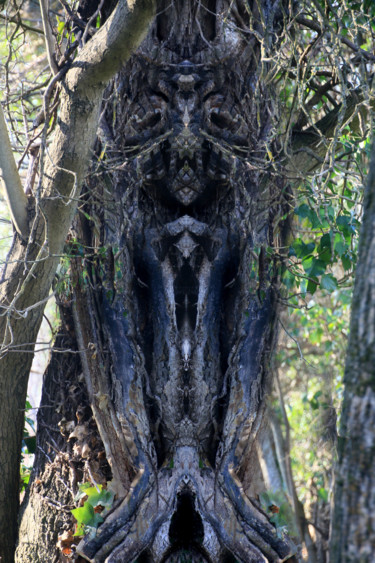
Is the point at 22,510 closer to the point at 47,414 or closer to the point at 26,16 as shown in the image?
the point at 47,414

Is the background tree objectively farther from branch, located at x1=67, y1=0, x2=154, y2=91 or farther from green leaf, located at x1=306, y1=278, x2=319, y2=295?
branch, located at x1=67, y1=0, x2=154, y2=91

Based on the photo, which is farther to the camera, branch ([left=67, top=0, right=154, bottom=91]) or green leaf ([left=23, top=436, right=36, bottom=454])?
green leaf ([left=23, top=436, right=36, bottom=454])

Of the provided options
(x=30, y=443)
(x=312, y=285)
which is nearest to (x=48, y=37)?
(x=312, y=285)

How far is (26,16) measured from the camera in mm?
8078

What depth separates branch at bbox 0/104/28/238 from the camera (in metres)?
3.82

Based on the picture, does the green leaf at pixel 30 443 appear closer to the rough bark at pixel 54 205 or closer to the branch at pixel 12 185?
the rough bark at pixel 54 205

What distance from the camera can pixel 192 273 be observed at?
4.86 m

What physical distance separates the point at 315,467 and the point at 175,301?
6911 mm

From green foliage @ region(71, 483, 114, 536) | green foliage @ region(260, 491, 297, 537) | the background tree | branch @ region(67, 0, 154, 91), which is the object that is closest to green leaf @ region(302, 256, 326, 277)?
the background tree

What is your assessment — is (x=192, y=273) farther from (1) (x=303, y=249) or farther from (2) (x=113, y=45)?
(2) (x=113, y=45)

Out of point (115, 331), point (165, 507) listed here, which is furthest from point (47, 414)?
point (165, 507)

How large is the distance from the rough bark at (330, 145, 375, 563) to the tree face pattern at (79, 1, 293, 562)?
230 cm

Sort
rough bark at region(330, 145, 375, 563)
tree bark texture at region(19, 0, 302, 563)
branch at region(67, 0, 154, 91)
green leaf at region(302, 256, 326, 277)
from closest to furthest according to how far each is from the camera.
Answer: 1. rough bark at region(330, 145, 375, 563)
2. branch at region(67, 0, 154, 91)
3. tree bark texture at region(19, 0, 302, 563)
4. green leaf at region(302, 256, 326, 277)

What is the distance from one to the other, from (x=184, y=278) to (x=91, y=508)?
1811mm
